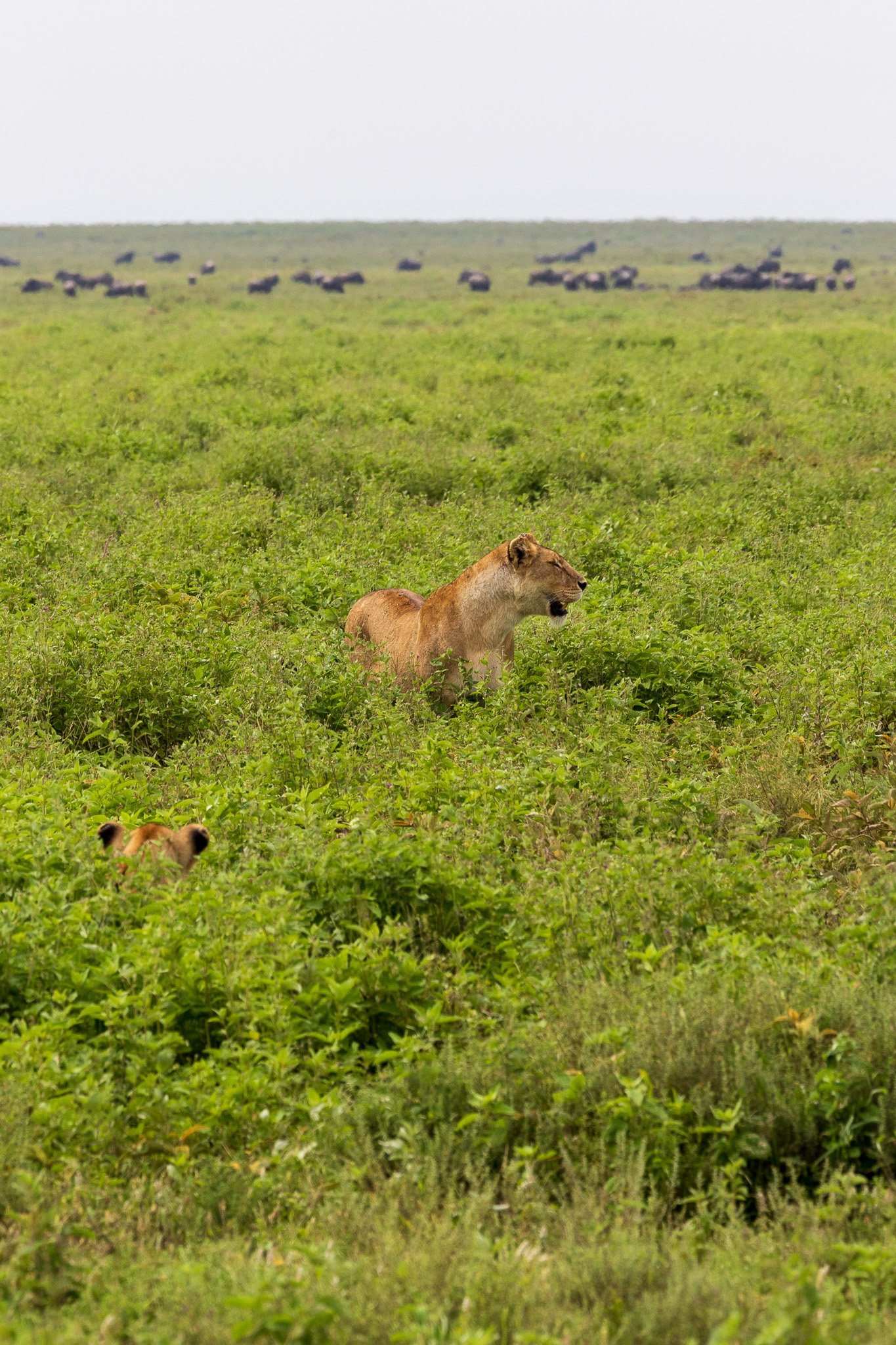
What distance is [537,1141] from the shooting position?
3.95 meters

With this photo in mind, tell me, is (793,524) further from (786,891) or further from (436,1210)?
(436,1210)

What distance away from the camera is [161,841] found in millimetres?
5531

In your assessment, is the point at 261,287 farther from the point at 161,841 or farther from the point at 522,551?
the point at 161,841

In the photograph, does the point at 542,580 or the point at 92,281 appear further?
the point at 92,281

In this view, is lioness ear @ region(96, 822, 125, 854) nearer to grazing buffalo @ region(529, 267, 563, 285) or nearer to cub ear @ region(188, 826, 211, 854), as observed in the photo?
cub ear @ region(188, 826, 211, 854)

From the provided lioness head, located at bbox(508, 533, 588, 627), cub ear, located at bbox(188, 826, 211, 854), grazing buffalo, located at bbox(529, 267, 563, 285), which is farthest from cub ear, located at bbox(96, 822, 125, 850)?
grazing buffalo, located at bbox(529, 267, 563, 285)

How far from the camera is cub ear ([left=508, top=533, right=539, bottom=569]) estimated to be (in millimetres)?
7898

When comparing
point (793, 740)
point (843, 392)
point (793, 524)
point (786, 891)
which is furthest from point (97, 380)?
point (786, 891)

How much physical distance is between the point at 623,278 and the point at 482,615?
49224mm

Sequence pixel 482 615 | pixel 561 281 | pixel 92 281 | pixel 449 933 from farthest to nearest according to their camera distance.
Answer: pixel 561 281
pixel 92 281
pixel 482 615
pixel 449 933

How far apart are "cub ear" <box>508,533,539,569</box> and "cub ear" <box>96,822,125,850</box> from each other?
313 cm

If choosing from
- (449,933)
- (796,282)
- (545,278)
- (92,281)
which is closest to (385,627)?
(449,933)

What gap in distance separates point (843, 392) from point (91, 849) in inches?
591

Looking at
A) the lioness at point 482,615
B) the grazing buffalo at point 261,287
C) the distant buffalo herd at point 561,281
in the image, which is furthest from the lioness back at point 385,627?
the grazing buffalo at point 261,287
